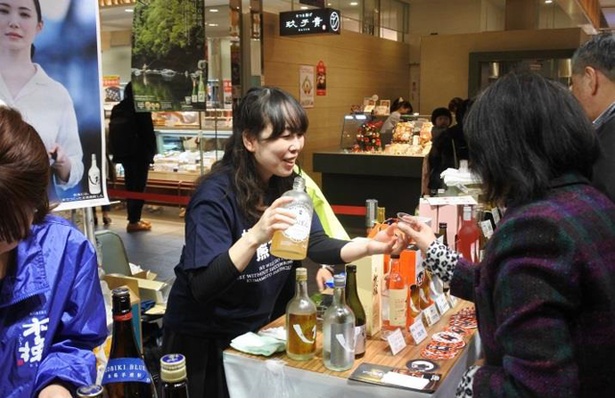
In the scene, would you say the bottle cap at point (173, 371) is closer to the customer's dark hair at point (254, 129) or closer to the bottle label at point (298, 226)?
the bottle label at point (298, 226)

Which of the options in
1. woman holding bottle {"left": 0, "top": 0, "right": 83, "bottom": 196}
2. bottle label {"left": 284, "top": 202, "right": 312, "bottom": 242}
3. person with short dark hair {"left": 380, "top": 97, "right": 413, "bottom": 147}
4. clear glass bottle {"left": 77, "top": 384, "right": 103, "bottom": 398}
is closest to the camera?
clear glass bottle {"left": 77, "top": 384, "right": 103, "bottom": 398}

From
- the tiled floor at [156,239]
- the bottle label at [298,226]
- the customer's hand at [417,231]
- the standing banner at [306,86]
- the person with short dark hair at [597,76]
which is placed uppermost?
the standing banner at [306,86]

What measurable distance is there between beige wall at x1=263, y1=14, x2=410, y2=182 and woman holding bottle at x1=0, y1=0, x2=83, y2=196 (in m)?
5.71

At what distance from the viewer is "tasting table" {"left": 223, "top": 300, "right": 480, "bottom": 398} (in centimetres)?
162

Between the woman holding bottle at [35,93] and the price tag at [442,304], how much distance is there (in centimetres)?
143

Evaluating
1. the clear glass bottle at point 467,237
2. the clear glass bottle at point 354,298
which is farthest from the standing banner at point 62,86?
the clear glass bottle at point 467,237

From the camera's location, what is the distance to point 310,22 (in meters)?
7.55

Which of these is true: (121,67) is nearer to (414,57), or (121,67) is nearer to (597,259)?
(414,57)

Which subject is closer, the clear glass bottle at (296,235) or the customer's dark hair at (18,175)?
the customer's dark hair at (18,175)

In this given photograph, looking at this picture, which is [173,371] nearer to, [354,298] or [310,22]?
[354,298]

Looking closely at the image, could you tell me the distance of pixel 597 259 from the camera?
1.10 m

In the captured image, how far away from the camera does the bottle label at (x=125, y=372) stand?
1.02 metres

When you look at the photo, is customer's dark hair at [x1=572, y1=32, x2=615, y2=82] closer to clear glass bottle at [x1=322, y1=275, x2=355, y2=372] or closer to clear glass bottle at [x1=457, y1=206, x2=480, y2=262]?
clear glass bottle at [x1=457, y1=206, x2=480, y2=262]

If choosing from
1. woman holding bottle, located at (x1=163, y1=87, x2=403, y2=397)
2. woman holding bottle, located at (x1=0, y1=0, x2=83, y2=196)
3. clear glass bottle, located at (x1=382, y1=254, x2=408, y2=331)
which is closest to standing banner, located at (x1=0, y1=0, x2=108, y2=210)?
woman holding bottle, located at (x1=0, y1=0, x2=83, y2=196)
